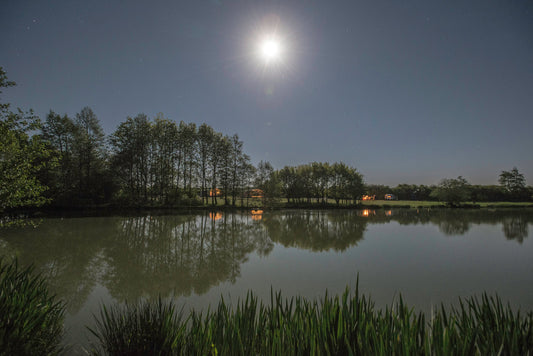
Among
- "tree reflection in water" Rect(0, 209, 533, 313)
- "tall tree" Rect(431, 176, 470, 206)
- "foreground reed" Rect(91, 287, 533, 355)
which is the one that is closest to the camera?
"foreground reed" Rect(91, 287, 533, 355)

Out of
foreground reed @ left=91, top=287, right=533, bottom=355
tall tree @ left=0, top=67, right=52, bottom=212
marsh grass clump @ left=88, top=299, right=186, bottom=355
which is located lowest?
marsh grass clump @ left=88, top=299, right=186, bottom=355

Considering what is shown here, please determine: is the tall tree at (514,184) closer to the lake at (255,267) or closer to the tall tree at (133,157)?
the lake at (255,267)

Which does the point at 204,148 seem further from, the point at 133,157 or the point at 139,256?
the point at 139,256

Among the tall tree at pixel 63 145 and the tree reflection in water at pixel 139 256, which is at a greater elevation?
the tall tree at pixel 63 145

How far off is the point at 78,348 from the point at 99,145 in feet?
119

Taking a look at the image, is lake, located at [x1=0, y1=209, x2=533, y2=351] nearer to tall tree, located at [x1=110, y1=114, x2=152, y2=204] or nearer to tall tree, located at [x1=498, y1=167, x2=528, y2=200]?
tall tree, located at [x1=110, y1=114, x2=152, y2=204]

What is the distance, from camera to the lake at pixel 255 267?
555 centimetres

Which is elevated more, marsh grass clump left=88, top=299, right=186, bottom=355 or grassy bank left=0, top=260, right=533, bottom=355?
grassy bank left=0, top=260, right=533, bottom=355

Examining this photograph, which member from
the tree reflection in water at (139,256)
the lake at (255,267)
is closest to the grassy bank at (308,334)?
the lake at (255,267)

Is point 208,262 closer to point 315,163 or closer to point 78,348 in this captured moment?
point 78,348

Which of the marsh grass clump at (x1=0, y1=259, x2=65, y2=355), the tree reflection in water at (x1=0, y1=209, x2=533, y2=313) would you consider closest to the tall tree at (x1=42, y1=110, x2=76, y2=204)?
the tree reflection in water at (x1=0, y1=209, x2=533, y2=313)

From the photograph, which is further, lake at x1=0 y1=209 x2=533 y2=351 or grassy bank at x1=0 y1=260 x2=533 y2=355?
lake at x1=0 y1=209 x2=533 y2=351

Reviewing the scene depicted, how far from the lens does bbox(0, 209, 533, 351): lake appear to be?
5.55 meters

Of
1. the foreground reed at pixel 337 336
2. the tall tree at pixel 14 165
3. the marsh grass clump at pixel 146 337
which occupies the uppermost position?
the tall tree at pixel 14 165
